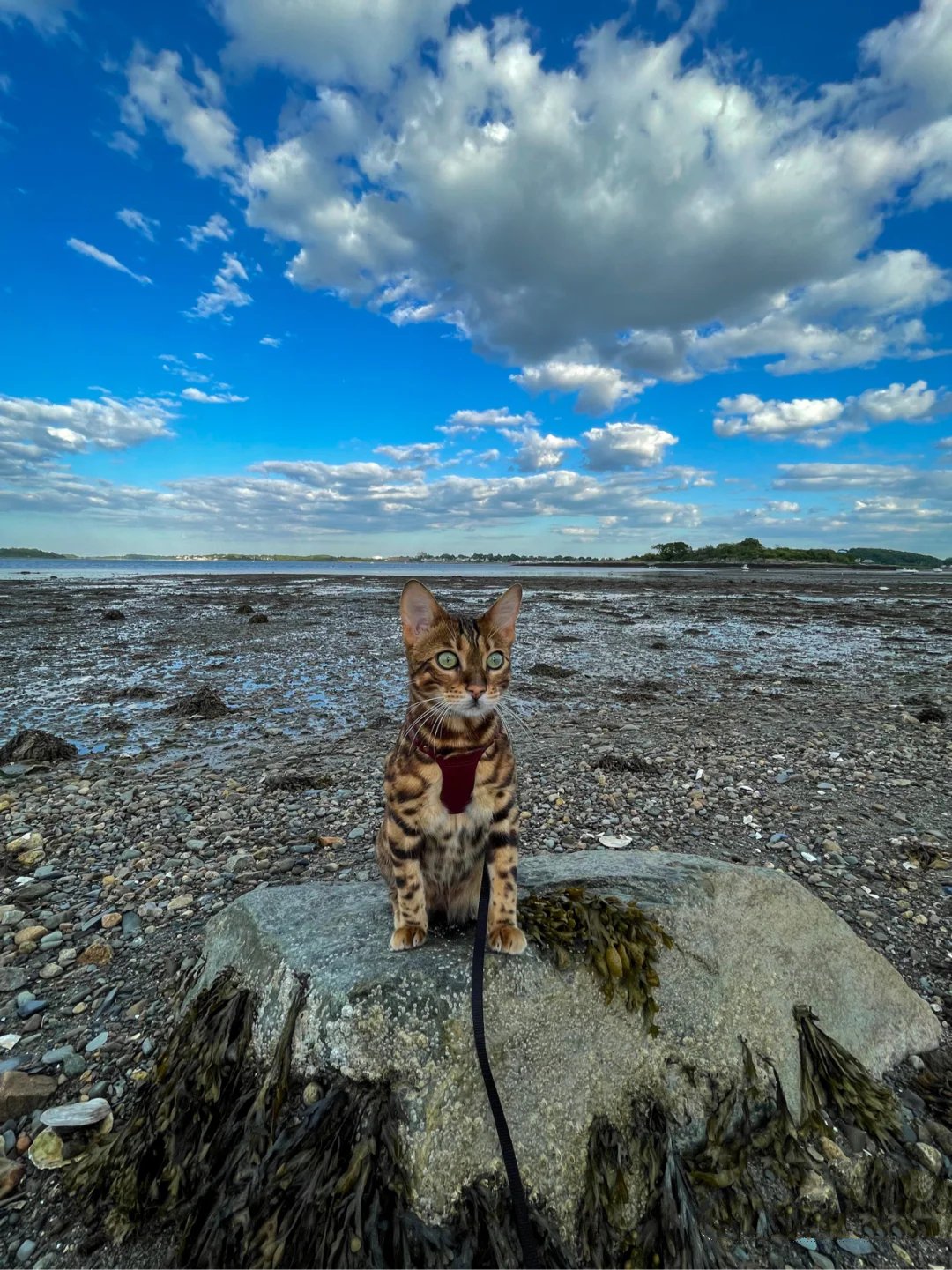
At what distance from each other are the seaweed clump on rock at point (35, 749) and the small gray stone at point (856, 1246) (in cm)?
1223

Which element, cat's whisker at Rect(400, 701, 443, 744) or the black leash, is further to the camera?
cat's whisker at Rect(400, 701, 443, 744)

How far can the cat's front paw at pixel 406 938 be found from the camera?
385 cm

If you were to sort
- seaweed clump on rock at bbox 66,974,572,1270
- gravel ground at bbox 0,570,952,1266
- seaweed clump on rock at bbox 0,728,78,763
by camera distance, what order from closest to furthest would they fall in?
seaweed clump on rock at bbox 66,974,572,1270 < gravel ground at bbox 0,570,952,1266 < seaweed clump on rock at bbox 0,728,78,763

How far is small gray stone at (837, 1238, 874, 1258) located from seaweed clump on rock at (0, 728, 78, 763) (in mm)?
12232

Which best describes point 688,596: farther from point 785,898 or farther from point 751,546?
point 751,546

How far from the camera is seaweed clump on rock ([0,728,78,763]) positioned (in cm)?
1074

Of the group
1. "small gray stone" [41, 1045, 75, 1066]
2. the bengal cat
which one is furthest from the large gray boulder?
"small gray stone" [41, 1045, 75, 1066]

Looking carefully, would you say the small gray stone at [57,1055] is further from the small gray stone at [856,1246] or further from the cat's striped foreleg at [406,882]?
the small gray stone at [856,1246]

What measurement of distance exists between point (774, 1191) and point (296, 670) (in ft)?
61.0

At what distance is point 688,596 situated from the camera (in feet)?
171

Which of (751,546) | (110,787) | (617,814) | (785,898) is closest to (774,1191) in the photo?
(785,898)

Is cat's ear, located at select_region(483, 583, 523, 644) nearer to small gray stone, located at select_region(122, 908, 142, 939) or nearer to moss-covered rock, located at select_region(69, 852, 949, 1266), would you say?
moss-covered rock, located at select_region(69, 852, 949, 1266)

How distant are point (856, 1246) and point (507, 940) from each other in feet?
8.03

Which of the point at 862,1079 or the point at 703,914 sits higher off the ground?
the point at 703,914
